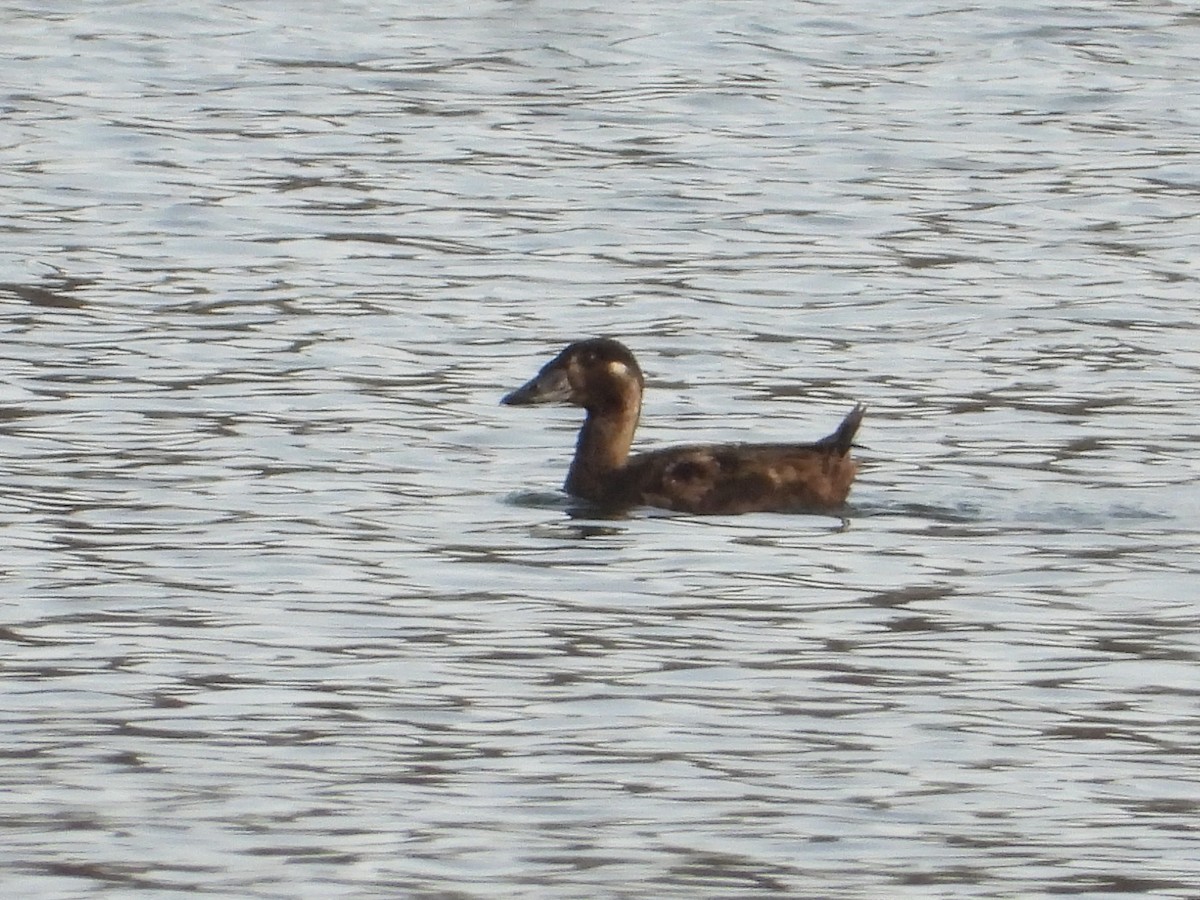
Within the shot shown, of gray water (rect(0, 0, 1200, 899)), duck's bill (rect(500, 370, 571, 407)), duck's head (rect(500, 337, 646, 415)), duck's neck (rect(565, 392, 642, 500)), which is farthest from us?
duck's bill (rect(500, 370, 571, 407))

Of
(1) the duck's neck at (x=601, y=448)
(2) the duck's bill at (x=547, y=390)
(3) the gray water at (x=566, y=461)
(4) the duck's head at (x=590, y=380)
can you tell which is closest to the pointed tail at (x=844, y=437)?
(3) the gray water at (x=566, y=461)

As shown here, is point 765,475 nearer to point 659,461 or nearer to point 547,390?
point 659,461

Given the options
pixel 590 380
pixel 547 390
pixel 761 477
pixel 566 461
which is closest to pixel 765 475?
pixel 761 477

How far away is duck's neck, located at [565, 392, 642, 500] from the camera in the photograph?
1267 cm

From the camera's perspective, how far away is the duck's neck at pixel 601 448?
12.7m

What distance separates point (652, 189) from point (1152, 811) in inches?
528

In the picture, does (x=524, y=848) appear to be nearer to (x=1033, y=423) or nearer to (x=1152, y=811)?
(x=1152, y=811)

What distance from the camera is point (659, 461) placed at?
12.5 meters

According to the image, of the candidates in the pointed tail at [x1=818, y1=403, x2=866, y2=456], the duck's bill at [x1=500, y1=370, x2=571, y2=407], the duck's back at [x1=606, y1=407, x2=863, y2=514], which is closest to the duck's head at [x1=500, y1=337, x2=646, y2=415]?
the duck's bill at [x1=500, y1=370, x2=571, y2=407]

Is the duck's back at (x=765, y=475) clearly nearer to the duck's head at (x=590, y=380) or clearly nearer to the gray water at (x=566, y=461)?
the gray water at (x=566, y=461)

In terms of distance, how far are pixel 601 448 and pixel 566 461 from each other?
94 cm

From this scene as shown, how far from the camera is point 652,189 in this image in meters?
21.1

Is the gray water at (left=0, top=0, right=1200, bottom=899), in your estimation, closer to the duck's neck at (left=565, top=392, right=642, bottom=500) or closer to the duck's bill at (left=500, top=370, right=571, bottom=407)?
the duck's neck at (left=565, top=392, right=642, bottom=500)

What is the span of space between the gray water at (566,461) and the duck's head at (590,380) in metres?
0.34
